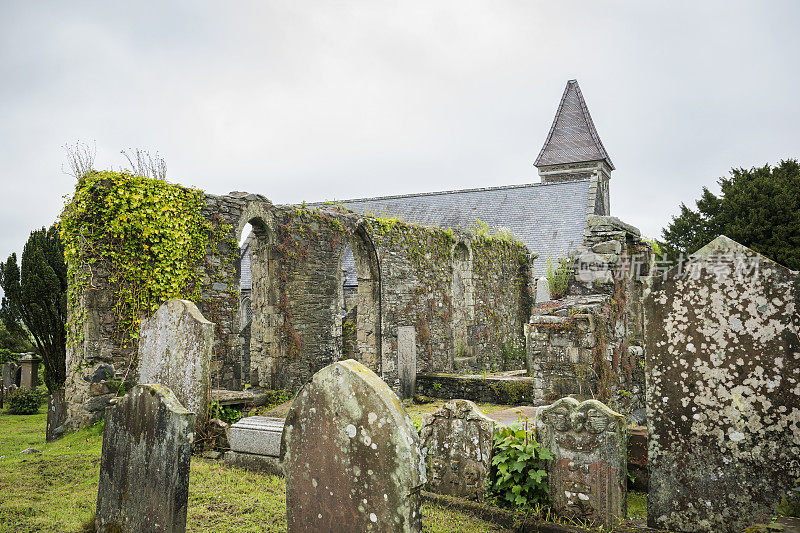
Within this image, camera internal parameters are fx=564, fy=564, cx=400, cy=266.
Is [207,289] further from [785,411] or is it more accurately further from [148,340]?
[785,411]

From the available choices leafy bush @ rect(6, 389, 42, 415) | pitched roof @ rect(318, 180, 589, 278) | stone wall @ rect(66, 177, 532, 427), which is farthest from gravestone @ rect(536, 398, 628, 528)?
pitched roof @ rect(318, 180, 589, 278)

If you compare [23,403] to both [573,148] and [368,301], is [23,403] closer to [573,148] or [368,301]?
[368,301]

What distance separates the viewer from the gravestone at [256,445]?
6.12 m

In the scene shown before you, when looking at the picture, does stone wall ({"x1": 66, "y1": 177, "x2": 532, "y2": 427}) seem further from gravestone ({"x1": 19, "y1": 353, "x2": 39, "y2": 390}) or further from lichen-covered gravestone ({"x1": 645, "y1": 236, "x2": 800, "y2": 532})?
lichen-covered gravestone ({"x1": 645, "y1": 236, "x2": 800, "y2": 532})

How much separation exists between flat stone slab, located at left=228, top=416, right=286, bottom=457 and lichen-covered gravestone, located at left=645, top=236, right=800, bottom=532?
3.90 m

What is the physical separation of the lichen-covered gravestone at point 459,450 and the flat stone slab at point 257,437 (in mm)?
1918

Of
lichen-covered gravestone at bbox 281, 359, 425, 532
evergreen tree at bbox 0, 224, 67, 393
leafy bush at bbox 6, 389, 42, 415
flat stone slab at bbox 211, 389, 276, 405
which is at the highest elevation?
evergreen tree at bbox 0, 224, 67, 393

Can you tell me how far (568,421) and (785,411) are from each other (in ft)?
4.72

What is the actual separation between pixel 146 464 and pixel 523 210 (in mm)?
21189

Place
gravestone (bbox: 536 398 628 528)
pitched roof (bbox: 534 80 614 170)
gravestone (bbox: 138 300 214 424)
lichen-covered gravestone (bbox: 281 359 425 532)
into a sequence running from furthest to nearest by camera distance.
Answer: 1. pitched roof (bbox: 534 80 614 170)
2. gravestone (bbox: 138 300 214 424)
3. gravestone (bbox: 536 398 628 528)
4. lichen-covered gravestone (bbox: 281 359 425 532)

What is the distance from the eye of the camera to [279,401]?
9.29 meters

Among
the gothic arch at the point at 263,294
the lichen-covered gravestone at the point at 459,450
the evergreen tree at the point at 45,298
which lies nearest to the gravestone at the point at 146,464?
the lichen-covered gravestone at the point at 459,450

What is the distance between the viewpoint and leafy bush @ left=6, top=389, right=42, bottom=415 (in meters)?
12.1

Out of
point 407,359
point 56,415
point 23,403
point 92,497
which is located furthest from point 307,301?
point 23,403
